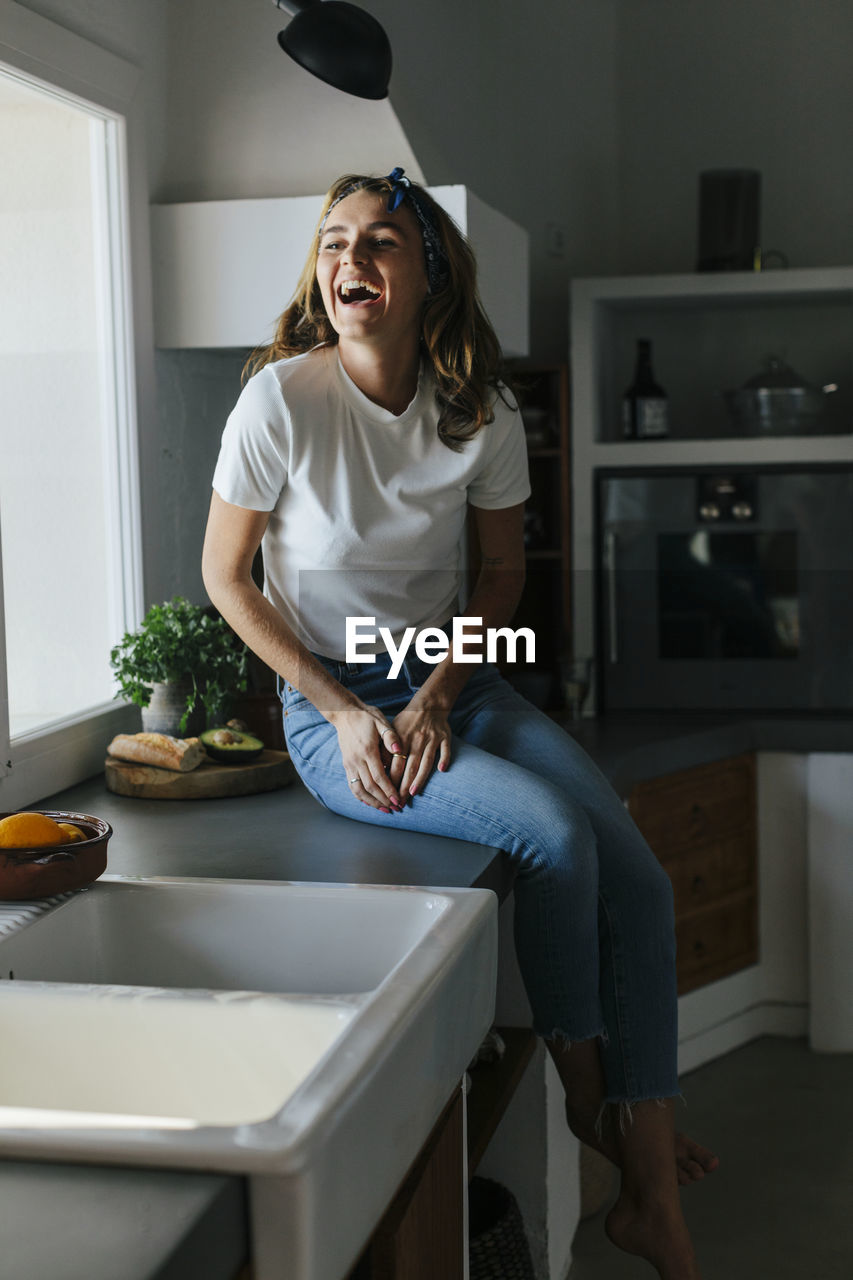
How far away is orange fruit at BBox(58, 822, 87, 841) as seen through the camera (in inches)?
54.6

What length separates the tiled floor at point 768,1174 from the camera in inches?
81.7

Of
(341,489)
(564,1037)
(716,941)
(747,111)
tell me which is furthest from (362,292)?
(747,111)

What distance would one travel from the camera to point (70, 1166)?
31.5 inches

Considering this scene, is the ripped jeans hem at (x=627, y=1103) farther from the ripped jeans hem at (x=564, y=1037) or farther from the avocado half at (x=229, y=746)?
the avocado half at (x=229, y=746)

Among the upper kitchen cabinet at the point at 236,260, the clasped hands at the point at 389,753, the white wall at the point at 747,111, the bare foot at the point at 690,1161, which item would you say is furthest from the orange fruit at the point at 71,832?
the white wall at the point at 747,111

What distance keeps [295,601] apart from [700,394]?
1.97 metres

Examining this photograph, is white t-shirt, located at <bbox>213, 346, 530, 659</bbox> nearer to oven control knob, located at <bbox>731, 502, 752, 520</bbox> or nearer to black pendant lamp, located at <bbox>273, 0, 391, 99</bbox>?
black pendant lamp, located at <bbox>273, 0, 391, 99</bbox>

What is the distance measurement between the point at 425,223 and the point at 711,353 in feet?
5.94

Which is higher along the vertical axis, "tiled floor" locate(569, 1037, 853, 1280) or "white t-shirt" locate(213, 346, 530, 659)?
"white t-shirt" locate(213, 346, 530, 659)

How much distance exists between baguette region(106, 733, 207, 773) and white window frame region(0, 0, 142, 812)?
97 mm

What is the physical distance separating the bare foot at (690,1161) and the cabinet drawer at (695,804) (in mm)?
895

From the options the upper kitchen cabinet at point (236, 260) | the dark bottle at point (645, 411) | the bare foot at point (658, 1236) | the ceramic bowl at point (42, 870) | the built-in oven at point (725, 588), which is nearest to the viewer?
the ceramic bowl at point (42, 870)

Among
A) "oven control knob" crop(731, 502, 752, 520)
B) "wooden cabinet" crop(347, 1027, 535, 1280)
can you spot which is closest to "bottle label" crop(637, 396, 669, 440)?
"oven control knob" crop(731, 502, 752, 520)

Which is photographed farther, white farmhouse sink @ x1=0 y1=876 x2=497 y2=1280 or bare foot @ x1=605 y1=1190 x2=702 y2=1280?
bare foot @ x1=605 y1=1190 x2=702 y2=1280
